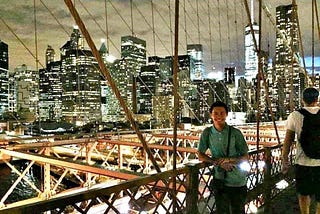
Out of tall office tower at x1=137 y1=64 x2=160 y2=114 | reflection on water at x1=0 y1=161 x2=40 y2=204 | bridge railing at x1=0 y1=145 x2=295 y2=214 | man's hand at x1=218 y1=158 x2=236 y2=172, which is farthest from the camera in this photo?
reflection on water at x1=0 y1=161 x2=40 y2=204

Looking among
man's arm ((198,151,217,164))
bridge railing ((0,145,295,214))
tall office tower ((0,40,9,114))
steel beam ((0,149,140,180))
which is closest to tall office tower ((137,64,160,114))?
tall office tower ((0,40,9,114))

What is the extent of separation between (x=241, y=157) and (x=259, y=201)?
2177 mm

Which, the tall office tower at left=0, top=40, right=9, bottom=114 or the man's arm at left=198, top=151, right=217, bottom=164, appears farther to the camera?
the tall office tower at left=0, top=40, right=9, bottom=114

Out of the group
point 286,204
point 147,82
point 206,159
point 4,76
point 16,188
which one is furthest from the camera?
point 16,188

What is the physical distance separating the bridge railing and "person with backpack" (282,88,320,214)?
2.81ft

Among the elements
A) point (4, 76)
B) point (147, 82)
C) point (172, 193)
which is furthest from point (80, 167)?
point (147, 82)

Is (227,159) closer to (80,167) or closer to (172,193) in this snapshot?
(172,193)

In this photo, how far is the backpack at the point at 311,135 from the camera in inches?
109

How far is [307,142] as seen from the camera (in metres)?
2.81

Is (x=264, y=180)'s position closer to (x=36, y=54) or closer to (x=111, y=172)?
(x=111, y=172)

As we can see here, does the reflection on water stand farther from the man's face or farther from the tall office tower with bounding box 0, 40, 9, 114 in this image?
the man's face

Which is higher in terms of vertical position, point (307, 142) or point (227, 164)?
point (307, 142)

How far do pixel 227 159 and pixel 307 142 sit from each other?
0.79 meters

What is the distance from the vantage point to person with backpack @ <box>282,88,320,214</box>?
279cm
